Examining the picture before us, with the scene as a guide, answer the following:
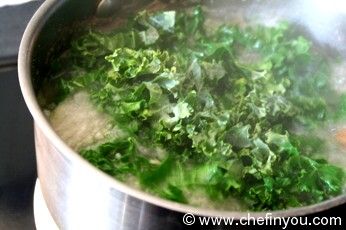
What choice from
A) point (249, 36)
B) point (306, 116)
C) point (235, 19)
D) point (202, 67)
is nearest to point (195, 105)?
point (202, 67)

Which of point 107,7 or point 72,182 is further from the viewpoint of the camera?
point 107,7

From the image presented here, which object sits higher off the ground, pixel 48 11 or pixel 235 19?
pixel 48 11

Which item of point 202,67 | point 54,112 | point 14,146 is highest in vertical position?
point 202,67

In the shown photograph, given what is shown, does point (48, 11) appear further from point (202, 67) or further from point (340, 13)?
point (340, 13)

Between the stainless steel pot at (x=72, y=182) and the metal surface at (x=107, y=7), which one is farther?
the metal surface at (x=107, y=7)

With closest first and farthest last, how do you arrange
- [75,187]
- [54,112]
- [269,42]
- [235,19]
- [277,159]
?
[75,187]
[277,159]
[54,112]
[269,42]
[235,19]

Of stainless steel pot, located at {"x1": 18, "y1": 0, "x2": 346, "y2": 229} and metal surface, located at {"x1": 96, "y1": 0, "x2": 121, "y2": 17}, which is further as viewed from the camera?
metal surface, located at {"x1": 96, "y1": 0, "x2": 121, "y2": 17}

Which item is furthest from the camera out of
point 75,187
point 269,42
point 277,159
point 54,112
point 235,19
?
point 235,19

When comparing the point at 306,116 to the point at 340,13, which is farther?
the point at 340,13
